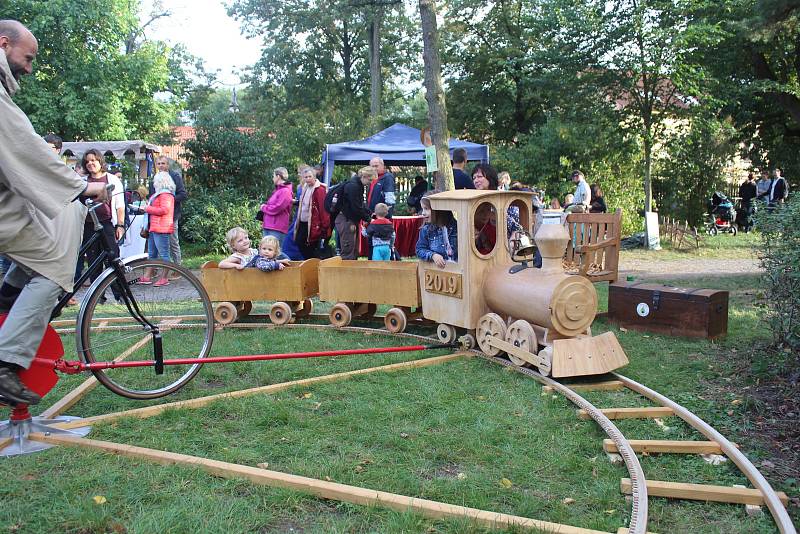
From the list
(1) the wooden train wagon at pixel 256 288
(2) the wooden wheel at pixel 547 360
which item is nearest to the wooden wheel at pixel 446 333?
(2) the wooden wheel at pixel 547 360

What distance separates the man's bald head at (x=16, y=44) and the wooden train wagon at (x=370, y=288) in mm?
3892

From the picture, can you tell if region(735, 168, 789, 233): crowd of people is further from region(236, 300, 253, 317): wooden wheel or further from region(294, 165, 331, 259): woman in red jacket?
region(236, 300, 253, 317): wooden wheel

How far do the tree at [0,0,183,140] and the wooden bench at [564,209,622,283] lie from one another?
15.9 m

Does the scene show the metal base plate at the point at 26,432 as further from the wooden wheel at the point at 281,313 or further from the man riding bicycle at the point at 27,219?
the wooden wheel at the point at 281,313

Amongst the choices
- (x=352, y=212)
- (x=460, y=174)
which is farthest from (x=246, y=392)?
(x=460, y=174)

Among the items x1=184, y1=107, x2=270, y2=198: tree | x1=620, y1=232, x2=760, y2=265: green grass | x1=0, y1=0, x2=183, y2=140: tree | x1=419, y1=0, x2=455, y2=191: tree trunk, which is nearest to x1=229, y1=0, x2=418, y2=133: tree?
x1=0, y1=0, x2=183, y2=140: tree

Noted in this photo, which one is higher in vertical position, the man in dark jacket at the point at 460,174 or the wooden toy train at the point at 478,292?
the man in dark jacket at the point at 460,174

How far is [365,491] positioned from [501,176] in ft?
28.2

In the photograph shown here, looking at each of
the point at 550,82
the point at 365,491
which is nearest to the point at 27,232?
the point at 365,491

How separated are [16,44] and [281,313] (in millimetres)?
4238

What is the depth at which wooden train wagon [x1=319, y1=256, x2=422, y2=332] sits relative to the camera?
265 inches

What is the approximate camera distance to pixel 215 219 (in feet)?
53.4

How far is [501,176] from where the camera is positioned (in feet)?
36.2

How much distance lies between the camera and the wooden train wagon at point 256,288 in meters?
7.35
